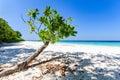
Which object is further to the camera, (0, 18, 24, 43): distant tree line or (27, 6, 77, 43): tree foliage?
(0, 18, 24, 43): distant tree line

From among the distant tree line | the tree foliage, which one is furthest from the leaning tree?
the distant tree line

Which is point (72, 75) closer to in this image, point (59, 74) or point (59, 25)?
point (59, 74)

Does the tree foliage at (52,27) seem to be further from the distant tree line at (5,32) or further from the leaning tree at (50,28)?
the distant tree line at (5,32)

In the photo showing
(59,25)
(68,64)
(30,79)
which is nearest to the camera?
(30,79)

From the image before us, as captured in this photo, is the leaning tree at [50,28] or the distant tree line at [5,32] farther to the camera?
the distant tree line at [5,32]

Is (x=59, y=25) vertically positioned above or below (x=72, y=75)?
above

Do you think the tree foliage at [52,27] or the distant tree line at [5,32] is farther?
the distant tree line at [5,32]

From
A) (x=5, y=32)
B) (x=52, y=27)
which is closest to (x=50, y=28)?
(x=52, y=27)

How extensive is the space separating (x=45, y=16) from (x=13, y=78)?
8.81ft

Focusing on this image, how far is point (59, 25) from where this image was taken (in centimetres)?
634

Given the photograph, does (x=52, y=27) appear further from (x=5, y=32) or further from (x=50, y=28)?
(x=5, y=32)

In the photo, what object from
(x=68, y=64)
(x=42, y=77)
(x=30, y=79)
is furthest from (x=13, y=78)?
(x=68, y=64)

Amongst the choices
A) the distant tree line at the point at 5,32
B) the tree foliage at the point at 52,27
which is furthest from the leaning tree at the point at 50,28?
the distant tree line at the point at 5,32

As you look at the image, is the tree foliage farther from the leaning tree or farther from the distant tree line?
the distant tree line
